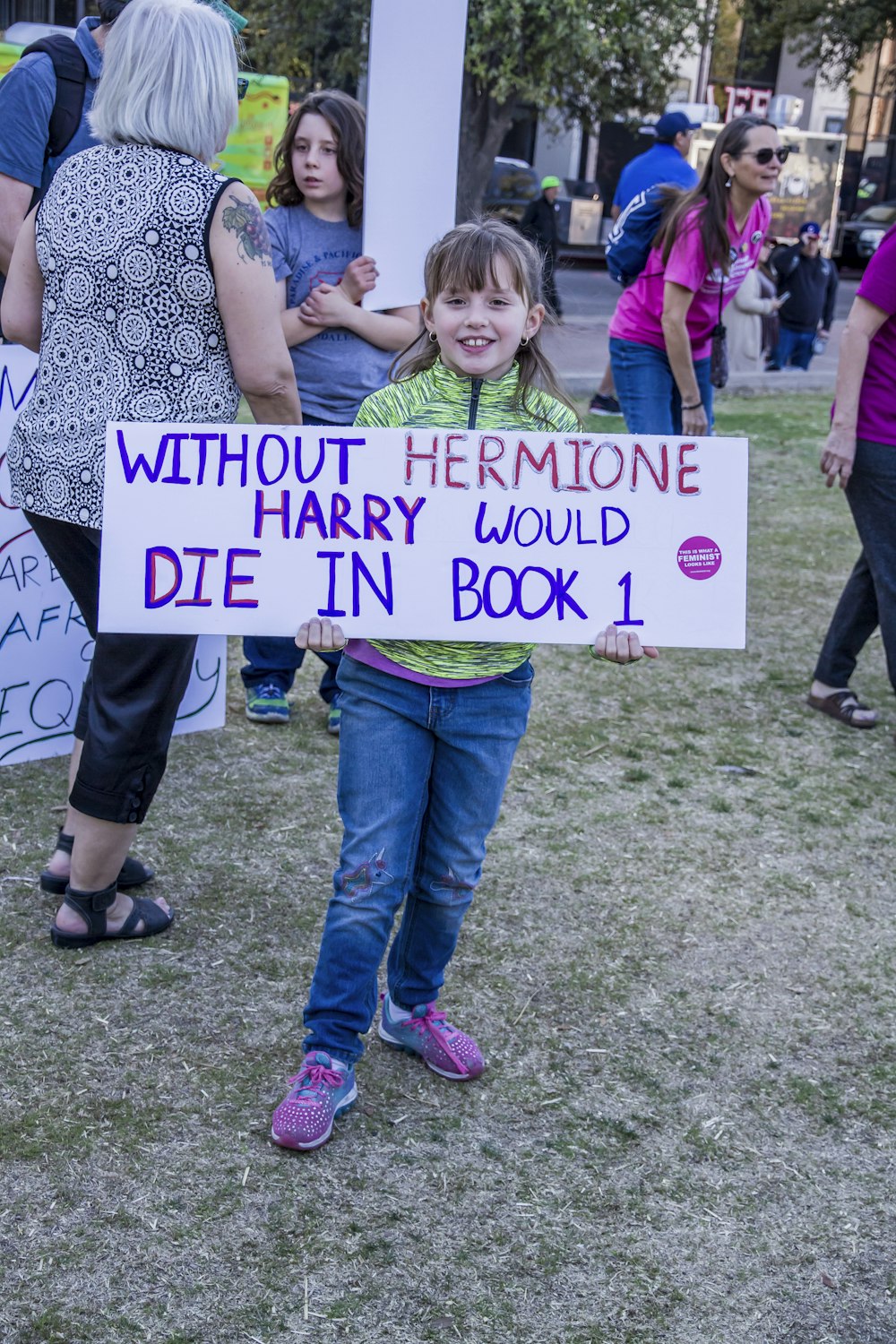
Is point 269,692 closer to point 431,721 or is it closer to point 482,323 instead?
point 431,721

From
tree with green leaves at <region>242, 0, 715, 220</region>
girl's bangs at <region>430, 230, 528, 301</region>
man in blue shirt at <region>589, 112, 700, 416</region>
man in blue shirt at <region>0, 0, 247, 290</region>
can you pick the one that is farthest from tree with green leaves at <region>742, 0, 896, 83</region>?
girl's bangs at <region>430, 230, 528, 301</region>

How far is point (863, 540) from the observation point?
4.65 meters

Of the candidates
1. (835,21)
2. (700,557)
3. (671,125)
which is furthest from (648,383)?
(835,21)

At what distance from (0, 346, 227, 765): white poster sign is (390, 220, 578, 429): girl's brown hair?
1635 millimetres

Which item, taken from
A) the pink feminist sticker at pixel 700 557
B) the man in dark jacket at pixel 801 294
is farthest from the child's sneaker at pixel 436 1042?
the man in dark jacket at pixel 801 294

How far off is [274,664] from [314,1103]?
7.24ft

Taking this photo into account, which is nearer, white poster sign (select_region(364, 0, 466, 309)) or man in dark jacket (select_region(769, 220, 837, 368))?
white poster sign (select_region(364, 0, 466, 309))

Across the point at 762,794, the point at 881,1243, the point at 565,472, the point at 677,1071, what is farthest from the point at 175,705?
the point at 762,794

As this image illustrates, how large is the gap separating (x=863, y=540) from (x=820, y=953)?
5.62 ft

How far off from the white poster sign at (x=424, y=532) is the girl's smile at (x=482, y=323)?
0.13m

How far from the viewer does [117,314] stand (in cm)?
262

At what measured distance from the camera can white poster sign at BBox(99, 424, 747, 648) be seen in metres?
2.46

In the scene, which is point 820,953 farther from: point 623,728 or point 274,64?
point 274,64

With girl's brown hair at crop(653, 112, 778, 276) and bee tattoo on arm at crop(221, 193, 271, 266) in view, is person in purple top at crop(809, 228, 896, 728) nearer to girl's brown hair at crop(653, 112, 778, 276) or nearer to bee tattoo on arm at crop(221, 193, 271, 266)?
girl's brown hair at crop(653, 112, 778, 276)
